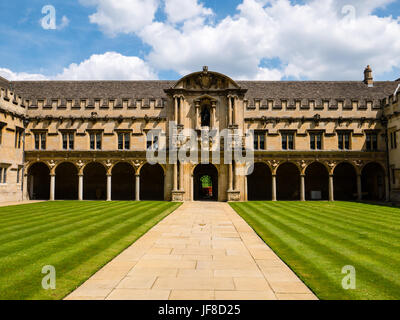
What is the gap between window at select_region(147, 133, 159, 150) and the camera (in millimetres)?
34312

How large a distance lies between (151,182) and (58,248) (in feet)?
91.5

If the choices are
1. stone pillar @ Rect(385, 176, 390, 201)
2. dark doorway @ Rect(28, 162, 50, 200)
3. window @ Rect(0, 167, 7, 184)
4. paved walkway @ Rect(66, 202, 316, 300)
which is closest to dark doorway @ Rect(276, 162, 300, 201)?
stone pillar @ Rect(385, 176, 390, 201)

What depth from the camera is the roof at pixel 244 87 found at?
38.5 meters

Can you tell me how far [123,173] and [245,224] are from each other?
978 inches

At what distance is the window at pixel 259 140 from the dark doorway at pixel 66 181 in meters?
22.6

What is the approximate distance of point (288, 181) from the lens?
37.7m

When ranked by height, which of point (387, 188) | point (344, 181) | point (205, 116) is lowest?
point (387, 188)

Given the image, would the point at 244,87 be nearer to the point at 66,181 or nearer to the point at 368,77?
the point at 368,77

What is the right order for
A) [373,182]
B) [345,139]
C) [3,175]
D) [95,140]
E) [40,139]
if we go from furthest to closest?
[373,182], [95,140], [345,139], [40,139], [3,175]

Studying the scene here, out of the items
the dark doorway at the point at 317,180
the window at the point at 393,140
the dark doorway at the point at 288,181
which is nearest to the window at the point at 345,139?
the dark doorway at the point at 317,180

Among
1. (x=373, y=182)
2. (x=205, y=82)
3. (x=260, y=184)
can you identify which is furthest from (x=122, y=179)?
(x=373, y=182)

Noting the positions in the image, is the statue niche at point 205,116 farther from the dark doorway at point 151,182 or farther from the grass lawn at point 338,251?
the grass lawn at point 338,251

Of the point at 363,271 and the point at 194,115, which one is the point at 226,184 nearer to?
the point at 194,115
